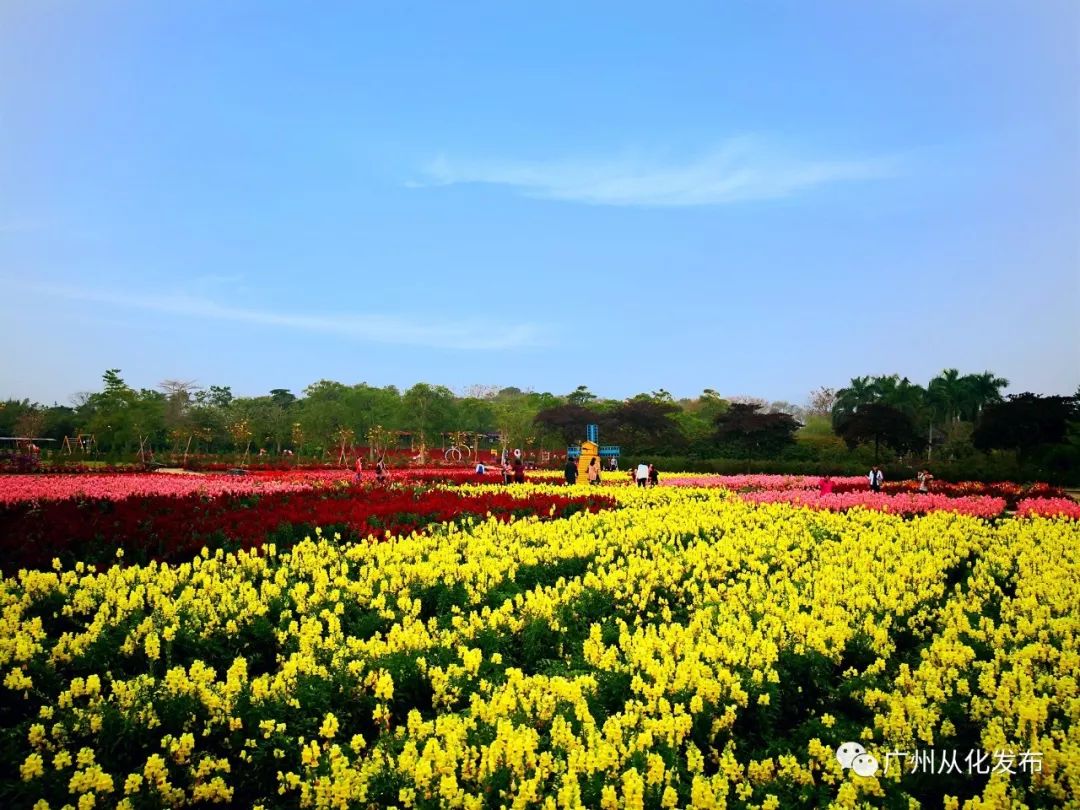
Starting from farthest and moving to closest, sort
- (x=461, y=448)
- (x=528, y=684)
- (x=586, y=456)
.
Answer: (x=461, y=448) < (x=586, y=456) < (x=528, y=684)

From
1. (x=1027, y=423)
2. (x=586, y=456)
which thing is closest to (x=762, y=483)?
(x=586, y=456)

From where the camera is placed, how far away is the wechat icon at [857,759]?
3.50 m

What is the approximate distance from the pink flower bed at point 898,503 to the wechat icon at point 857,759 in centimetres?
921

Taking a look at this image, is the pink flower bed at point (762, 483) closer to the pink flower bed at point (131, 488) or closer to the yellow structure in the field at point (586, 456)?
the yellow structure in the field at point (586, 456)

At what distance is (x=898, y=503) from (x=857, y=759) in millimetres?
10216

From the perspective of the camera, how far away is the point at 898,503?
1272 cm

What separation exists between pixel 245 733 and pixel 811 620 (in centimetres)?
377

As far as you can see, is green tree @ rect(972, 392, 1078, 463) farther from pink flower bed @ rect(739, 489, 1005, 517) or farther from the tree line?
pink flower bed @ rect(739, 489, 1005, 517)

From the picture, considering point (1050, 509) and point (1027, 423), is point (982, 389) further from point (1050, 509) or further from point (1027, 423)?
point (1050, 509)

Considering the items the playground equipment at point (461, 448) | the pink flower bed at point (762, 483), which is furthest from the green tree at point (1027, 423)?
the playground equipment at point (461, 448)

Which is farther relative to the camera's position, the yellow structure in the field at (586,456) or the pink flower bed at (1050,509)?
the yellow structure in the field at (586,456)

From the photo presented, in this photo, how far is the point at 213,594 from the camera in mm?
5887

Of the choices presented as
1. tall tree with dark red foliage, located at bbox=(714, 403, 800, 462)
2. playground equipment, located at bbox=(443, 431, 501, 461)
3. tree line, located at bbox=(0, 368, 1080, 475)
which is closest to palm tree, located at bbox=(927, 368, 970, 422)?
tree line, located at bbox=(0, 368, 1080, 475)

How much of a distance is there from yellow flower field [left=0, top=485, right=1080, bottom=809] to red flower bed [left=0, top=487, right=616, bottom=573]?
2.70 ft
